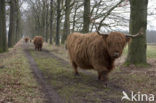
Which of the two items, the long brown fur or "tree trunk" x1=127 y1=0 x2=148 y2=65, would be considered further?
"tree trunk" x1=127 y1=0 x2=148 y2=65

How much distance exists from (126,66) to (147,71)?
1371mm

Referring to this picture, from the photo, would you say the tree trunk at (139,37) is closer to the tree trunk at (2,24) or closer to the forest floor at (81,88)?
the forest floor at (81,88)

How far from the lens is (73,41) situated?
28.1 ft

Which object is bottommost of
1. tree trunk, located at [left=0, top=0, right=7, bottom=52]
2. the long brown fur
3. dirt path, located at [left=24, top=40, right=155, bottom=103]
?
dirt path, located at [left=24, top=40, right=155, bottom=103]

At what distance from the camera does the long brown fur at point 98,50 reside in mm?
6062

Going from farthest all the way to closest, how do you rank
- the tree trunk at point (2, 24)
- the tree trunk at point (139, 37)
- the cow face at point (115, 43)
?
the tree trunk at point (2, 24) → the tree trunk at point (139, 37) → the cow face at point (115, 43)

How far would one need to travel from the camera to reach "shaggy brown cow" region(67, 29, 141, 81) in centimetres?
605

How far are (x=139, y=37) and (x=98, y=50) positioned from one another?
319 centimetres

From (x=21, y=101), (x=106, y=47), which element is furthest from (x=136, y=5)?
(x=21, y=101)

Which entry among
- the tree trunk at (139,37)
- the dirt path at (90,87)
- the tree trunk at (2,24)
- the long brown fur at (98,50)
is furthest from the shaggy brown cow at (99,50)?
the tree trunk at (2,24)

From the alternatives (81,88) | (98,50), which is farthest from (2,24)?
(81,88)

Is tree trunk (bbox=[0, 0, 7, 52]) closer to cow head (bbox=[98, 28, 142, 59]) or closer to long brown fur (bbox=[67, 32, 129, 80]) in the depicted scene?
long brown fur (bbox=[67, 32, 129, 80])

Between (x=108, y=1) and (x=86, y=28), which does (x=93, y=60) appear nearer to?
(x=86, y=28)

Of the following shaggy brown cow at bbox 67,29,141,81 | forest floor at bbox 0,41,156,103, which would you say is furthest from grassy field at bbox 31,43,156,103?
shaggy brown cow at bbox 67,29,141,81
